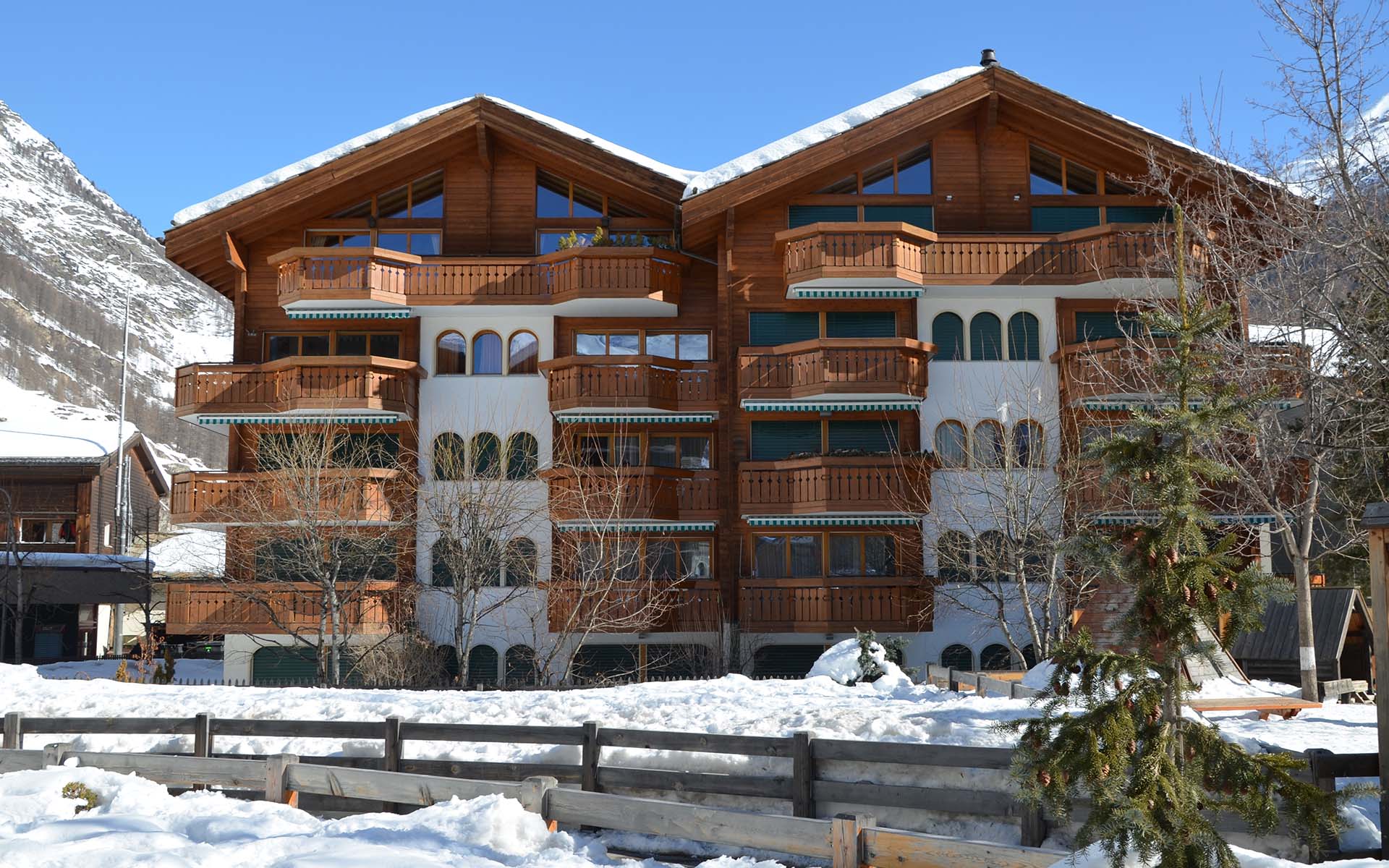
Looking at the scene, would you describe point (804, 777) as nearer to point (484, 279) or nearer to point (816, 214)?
point (484, 279)

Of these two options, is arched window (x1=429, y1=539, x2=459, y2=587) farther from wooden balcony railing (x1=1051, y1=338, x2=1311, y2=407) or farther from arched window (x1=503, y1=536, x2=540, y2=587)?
wooden balcony railing (x1=1051, y1=338, x2=1311, y2=407)

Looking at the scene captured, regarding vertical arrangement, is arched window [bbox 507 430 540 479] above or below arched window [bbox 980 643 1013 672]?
above

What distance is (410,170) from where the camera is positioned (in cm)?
2975

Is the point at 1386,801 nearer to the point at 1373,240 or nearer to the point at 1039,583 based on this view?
the point at 1373,240

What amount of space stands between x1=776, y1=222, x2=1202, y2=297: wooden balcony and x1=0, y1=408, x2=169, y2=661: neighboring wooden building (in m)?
21.3

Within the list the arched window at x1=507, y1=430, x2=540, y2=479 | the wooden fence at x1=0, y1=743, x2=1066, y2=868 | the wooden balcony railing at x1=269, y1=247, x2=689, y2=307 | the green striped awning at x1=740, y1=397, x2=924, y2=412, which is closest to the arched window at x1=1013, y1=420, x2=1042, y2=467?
the green striped awning at x1=740, y1=397, x2=924, y2=412

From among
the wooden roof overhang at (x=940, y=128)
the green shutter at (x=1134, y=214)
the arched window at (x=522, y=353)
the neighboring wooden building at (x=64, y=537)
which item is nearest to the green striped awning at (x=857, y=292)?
the wooden roof overhang at (x=940, y=128)

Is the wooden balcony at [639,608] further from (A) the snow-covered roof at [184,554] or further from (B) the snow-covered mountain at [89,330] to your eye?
(B) the snow-covered mountain at [89,330]

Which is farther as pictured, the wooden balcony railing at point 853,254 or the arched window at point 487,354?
the arched window at point 487,354

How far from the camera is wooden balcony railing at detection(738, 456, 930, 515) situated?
25812 millimetres

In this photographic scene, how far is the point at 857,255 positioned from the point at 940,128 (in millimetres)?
4342

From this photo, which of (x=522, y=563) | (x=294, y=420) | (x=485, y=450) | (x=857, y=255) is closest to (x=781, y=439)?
(x=857, y=255)

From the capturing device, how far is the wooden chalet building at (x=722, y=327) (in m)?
26.4

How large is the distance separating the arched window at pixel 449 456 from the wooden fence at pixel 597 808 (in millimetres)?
13809
